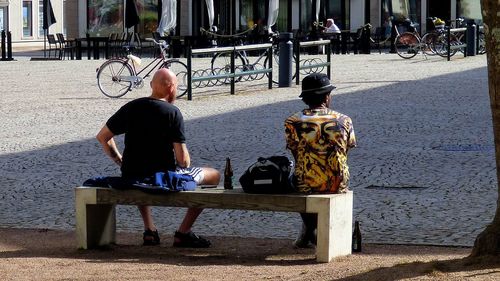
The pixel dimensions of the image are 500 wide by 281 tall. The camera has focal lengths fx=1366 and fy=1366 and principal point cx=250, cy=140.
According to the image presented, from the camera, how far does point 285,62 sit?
87.1 ft

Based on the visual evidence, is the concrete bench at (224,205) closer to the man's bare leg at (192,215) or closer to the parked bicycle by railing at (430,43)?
the man's bare leg at (192,215)

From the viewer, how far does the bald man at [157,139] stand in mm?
9062

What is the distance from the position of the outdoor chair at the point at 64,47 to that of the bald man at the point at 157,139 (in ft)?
121

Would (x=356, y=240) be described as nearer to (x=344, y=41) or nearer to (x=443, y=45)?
(x=443, y=45)

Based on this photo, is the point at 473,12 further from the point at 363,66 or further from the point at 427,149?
the point at 427,149

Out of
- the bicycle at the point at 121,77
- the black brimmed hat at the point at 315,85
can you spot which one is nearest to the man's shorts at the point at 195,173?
the black brimmed hat at the point at 315,85

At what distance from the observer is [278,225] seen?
33.8 ft

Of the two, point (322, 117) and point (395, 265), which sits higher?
point (322, 117)

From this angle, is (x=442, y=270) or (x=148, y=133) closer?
(x=442, y=270)

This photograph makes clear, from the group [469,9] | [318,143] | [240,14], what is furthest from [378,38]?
[318,143]

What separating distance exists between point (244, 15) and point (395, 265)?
51.2 meters

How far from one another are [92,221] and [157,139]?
0.69 meters

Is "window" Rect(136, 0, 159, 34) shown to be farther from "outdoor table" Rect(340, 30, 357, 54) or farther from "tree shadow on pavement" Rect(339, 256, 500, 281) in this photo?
"tree shadow on pavement" Rect(339, 256, 500, 281)

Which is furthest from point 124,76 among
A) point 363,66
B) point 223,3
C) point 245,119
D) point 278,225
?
point 223,3
